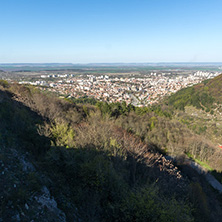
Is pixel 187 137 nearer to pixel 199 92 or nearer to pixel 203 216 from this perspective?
pixel 203 216

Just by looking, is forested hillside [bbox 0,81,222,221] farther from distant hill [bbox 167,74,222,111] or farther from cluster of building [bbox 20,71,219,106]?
distant hill [bbox 167,74,222,111]

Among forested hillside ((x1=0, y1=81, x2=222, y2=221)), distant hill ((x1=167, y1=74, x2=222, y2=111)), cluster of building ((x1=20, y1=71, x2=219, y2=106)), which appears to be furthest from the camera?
cluster of building ((x1=20, y1=71, x2=219, y2=106))

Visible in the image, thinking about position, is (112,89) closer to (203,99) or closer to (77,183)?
(203,99)

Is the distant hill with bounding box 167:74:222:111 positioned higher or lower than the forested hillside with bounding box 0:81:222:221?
lower

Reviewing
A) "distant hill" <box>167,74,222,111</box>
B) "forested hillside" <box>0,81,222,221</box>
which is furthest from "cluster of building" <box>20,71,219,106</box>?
"forested hillside" <box>0,81,222,221</box>

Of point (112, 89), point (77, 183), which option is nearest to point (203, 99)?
point (112, 89)

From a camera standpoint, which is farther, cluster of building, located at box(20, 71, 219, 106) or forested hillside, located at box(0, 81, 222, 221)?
cluster of building, located at box(20, 71, 219, 106)

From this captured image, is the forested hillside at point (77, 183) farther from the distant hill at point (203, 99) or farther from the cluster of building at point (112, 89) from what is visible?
the distant hill at point (203, 99)

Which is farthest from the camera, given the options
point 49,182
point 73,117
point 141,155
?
point 73,117

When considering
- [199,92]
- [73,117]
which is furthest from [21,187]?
[199,92]

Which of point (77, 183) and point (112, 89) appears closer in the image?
point (77, 183)

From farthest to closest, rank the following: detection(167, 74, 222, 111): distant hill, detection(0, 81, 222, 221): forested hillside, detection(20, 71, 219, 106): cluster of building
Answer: detection(20, 71, 219, 106): cluster of building, detection(167, 74, 222, 111): distant hill, detection(0, 81, 222, 221): forested hillside
